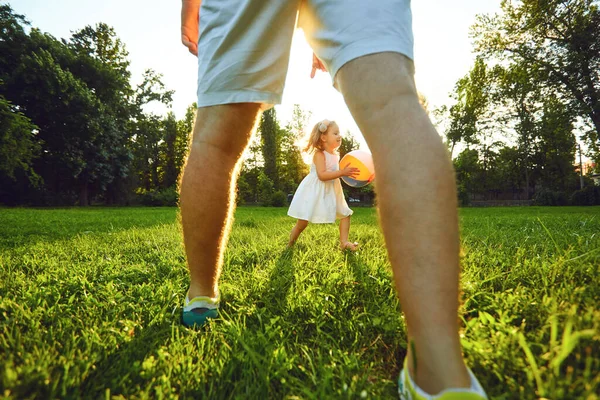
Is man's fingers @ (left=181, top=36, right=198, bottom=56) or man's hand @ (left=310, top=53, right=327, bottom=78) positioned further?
man's hand @ (left=310, top=53, right=327, bottom=78)

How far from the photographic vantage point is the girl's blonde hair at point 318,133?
13.8ft

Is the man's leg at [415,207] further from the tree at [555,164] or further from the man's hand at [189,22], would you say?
the tree at [555,164]

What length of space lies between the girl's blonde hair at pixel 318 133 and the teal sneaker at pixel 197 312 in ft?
10.3

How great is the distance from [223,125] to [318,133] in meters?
3.01

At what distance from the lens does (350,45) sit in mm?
991

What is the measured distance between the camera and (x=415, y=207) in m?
0.85

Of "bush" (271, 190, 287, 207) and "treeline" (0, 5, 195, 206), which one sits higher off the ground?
"treeline" (0, 5, 195, 206)

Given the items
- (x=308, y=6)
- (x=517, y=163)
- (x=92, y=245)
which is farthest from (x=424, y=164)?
(x=517, y=163)

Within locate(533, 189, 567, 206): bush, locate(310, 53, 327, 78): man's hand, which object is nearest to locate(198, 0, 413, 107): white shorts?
locate(310, 53, 327, 78): man's hand

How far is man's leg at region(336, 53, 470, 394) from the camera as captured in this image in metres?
0.77

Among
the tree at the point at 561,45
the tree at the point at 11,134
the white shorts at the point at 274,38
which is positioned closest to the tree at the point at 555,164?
the tree at the point at 561,45

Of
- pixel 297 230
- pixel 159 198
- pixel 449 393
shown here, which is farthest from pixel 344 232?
pixel 159 198

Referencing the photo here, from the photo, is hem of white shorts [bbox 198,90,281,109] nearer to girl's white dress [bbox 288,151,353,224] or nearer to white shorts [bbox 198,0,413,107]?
white shorts [bbox 198,0,413,107]

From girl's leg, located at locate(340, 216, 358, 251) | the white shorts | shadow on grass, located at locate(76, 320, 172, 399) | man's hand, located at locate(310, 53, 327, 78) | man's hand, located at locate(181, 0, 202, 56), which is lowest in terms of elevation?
shadow on grass, located at locate(76, 320, 172, 399)
